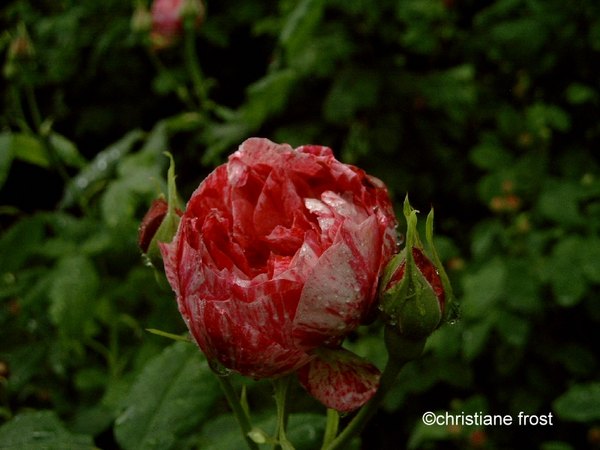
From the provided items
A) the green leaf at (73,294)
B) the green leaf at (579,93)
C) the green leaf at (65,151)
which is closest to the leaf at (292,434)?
the green leaf at (73,294)

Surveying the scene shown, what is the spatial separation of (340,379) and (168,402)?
0.26 meters

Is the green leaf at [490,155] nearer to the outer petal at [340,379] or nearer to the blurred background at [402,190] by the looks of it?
the blurred background at [402,190]

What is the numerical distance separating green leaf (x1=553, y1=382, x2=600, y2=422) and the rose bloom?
437mm

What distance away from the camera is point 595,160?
1.62m

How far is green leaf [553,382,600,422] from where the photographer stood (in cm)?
86

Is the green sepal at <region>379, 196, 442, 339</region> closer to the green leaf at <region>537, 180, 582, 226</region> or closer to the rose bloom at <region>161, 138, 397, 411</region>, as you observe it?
the rose bloom at <region>161, 138, 397, 411</region>

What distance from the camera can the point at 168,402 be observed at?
0.74 m

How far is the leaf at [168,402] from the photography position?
714mm

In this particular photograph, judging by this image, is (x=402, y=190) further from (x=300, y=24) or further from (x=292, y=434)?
(x=292, y=434)

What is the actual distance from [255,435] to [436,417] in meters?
0.76

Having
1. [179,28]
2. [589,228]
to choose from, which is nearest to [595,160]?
[589,228]

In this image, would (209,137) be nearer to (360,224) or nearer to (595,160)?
(595,160)

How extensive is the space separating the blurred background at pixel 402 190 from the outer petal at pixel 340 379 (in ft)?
1.22

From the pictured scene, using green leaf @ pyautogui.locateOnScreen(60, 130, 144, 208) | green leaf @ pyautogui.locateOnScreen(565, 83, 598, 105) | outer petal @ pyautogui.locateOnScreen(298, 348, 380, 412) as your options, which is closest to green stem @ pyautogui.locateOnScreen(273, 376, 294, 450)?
outer petal @ pyautogui.locateOnScreen(298, 348, 380, 412)
